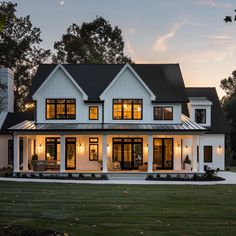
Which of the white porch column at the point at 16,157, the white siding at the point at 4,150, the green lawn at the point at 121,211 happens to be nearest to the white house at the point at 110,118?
the white porch column at the point at 16,157

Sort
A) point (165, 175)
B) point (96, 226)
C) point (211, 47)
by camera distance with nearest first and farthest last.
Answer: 1. point (96, 226)
2. point (165, 175)
3. point (211, 47)

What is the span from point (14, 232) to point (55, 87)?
24.8 meters

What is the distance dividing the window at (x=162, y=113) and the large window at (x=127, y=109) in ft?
3.60

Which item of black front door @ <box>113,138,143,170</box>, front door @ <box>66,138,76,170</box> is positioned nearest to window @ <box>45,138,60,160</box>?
front door @ <box>66,138,76,170</box>

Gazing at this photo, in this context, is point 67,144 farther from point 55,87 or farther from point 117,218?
point 117,218

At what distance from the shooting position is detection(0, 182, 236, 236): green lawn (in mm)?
11617

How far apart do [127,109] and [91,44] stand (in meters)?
29.4

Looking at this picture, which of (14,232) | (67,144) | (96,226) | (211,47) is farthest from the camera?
(211,47)

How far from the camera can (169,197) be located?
18.9 meters

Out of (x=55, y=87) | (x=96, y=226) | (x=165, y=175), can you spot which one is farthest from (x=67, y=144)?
(x=96, y=226)

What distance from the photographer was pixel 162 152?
34125mm

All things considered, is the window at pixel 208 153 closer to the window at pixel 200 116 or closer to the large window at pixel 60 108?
the window at pixel 200 116

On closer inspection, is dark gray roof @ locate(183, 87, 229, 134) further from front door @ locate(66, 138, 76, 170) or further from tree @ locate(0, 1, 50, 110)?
tree @ locate(0, 1, 50, 110)

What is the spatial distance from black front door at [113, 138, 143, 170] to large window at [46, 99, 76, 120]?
3863 millimetres
